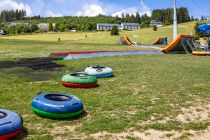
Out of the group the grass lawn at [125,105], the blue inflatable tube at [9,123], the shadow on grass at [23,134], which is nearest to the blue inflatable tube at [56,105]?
the grass lawn at [125,105]

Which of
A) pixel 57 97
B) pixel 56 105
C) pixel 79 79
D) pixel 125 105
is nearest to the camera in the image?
pixel 56 105

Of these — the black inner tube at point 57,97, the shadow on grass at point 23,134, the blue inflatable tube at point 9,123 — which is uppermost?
the black inner tube at point 57,97

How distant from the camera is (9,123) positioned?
282 inches

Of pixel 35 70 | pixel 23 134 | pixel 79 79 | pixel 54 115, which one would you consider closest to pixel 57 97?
pixel 54 115

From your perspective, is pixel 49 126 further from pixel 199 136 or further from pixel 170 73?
pixel 170 73

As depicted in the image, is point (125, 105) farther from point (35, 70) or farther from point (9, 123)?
point (35, 70)

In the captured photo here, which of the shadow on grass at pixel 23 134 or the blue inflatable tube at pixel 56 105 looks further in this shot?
the blue inflatable tube at pixel 56 105

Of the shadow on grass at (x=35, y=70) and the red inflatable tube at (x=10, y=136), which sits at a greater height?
Answer: the shadow on grass at (x=35, y=70)

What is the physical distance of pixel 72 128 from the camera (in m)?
8.41

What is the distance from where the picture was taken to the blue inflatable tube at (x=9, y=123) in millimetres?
6988

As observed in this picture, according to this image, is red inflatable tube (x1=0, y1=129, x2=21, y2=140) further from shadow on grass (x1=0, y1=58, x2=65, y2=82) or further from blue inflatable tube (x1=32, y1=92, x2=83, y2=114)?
shadow on grass (x1=0, y1=58, x2=65, y2=82)

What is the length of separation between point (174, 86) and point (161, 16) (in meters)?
184

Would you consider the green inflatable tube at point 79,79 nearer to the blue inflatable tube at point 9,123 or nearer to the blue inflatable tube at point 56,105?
the blue inflatable tube at point 56,105

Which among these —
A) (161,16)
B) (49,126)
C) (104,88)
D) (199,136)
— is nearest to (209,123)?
(199,136)
